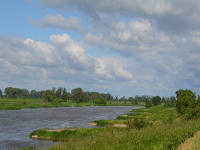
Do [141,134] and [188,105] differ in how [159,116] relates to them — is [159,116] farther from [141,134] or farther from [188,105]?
[141,134]

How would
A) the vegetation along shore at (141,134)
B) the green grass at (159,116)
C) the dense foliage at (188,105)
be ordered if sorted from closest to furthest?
the vegetation along shore at (141,134) < the dense foliage at (188,105) < the green grass at (159,116)

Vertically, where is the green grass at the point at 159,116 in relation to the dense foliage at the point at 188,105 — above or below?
below

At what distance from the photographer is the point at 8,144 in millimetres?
31469

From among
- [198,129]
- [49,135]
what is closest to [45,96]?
[49,135]

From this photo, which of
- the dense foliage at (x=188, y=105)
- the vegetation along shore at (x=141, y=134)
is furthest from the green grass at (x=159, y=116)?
the vegetation along shore at (x=141, y=134)

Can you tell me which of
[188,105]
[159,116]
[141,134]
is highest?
[188,105]

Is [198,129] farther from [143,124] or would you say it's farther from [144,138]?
[143,124]

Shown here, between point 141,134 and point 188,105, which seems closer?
point 141,134

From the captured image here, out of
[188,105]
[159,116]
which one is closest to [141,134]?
[188,105]

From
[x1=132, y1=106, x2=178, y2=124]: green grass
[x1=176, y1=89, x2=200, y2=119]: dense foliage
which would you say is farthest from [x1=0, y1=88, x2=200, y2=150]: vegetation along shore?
[x1=132, y1=106, x2=178, y2=124]: green grass

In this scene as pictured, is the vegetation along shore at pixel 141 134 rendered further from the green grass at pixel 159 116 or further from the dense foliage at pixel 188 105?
the green grass at pixel 159 116

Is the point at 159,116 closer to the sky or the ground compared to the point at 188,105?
closer to the ground

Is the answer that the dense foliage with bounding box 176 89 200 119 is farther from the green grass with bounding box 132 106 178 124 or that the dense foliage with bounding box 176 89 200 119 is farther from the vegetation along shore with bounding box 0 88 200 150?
the green grass with bounding box 132 106 178 124

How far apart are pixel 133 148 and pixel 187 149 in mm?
3086
